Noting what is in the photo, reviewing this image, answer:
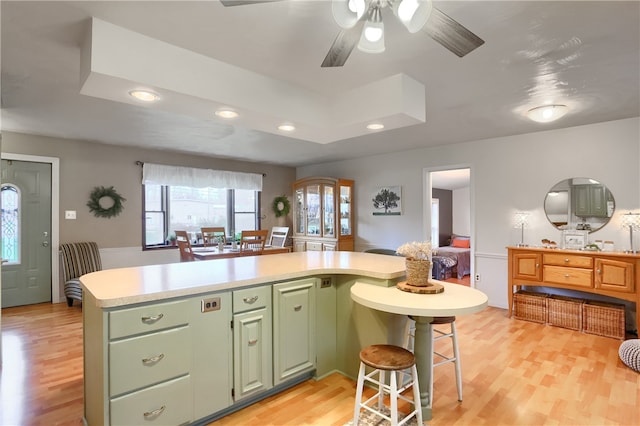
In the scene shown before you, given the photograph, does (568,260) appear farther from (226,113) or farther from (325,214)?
(226,113)

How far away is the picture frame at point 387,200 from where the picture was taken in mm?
5570

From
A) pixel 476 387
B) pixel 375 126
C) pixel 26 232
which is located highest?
pixel 375 126

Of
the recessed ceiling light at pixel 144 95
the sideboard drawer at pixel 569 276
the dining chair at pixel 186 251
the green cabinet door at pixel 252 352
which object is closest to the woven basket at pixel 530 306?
the sideboard drawer at pixel 569 276

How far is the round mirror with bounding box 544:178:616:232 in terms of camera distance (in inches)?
150

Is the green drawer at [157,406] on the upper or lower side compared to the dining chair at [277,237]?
lower

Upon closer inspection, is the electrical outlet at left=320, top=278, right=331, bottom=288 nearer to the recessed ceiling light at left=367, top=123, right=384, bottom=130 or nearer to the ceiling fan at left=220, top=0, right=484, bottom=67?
the recessed ceiling light at left=367, top=123, right=384, bottom=130

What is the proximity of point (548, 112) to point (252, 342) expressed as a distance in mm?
3404

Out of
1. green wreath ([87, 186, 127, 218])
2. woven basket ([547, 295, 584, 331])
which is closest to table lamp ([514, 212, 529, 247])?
woven basket ([547, 295, 584, 331])

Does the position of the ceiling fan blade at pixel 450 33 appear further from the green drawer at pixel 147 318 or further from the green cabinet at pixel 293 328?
the green drawer at pixel 147 318

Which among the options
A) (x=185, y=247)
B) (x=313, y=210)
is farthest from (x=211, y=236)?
(x=313, y=210)

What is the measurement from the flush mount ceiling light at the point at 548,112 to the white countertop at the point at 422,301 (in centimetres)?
224

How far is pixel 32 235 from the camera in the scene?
14.8ft

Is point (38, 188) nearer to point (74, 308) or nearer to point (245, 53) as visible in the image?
point (74, 308)

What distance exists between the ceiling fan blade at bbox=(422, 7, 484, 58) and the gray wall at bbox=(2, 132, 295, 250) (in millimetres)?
5051
